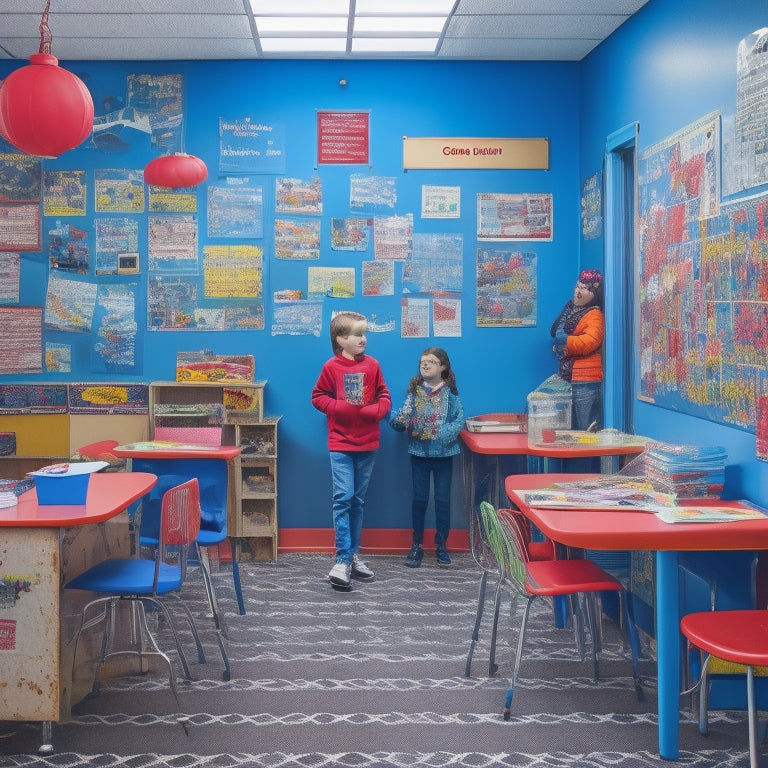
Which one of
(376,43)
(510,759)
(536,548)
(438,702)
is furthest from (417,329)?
(510,759)

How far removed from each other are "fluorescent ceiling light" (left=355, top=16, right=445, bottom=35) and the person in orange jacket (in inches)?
66.5

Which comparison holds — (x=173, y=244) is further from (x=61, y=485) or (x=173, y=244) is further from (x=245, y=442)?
(x=61, y=485)

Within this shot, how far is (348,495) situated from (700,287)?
2300 millimetres

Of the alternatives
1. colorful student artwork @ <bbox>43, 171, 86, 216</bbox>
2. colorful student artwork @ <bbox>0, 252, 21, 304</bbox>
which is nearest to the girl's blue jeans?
colorful student artwork @ <bbox>43, 171, 86, 216</bbox>

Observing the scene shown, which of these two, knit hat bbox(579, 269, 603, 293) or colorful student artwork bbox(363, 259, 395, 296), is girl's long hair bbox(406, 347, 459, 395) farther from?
knit hat bbox(579, 269, 603, 293)

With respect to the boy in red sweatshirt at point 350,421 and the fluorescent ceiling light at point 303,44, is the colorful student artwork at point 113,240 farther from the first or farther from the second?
the boy in red sweatshirt at point 350,421

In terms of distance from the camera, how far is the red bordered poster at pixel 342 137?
6.01m

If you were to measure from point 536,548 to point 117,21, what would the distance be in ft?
11.9

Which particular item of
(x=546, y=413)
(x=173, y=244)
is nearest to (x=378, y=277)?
(x=173, y=244)

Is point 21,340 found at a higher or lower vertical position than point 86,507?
higher

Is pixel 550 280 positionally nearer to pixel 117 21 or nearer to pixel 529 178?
pixel 529 178

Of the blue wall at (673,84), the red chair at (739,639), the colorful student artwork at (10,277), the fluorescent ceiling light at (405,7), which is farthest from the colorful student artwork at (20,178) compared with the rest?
the red chair at (739,639)

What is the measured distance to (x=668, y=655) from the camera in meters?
3.04

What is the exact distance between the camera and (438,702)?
354cm
